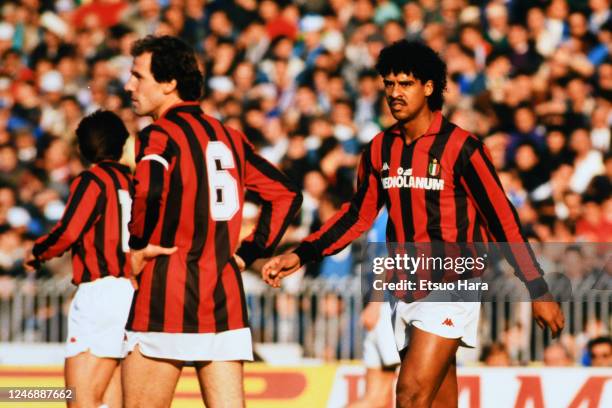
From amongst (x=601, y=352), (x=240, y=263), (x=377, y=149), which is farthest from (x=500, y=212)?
(x=601, y=352)

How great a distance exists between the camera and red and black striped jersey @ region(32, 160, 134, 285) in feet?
26.0

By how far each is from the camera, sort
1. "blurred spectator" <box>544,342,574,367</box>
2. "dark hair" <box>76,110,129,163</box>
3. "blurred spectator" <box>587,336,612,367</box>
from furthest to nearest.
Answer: "blurred spectator" <box>544,342,574,367</box>, "blurred spectator" <box>587,336,612,367</box>, "dark hair" <box>76,110,129,163</box>

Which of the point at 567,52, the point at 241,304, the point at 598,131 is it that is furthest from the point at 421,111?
the point at 567,52

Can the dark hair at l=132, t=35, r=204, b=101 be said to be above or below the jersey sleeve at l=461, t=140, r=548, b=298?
above

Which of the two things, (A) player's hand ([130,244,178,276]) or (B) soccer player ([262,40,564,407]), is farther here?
(B) soccer player ([262,40,564,407])

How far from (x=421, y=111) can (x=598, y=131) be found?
720 cm

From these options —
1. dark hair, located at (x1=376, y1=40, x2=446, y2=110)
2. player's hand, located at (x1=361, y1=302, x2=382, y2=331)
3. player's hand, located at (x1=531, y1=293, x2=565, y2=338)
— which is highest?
dark hair, located at (x1=376, y1=40, x2=446, y2=110)

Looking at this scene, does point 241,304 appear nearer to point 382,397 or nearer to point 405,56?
point 405,56

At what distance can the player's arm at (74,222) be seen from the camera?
310 inches

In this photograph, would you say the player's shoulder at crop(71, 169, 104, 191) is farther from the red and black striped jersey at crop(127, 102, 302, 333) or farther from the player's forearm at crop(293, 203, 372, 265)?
the red and black striped jersey at crop(127, 102, 302, 333)

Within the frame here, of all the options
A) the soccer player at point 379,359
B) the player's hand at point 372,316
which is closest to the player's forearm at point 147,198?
the soccer player at point 379,359

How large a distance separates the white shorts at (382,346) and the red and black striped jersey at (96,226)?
7.21 feet

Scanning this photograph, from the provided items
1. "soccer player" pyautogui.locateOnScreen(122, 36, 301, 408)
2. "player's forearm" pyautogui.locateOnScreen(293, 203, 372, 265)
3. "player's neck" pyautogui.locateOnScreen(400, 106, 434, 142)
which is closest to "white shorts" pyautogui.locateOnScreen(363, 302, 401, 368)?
"player's forearm" pyautogui.locateOnScreen(293, 203, 372, 265)

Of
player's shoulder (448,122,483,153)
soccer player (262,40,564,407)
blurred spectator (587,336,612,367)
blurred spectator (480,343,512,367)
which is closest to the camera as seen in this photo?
soccer player (262,40,564,407)
